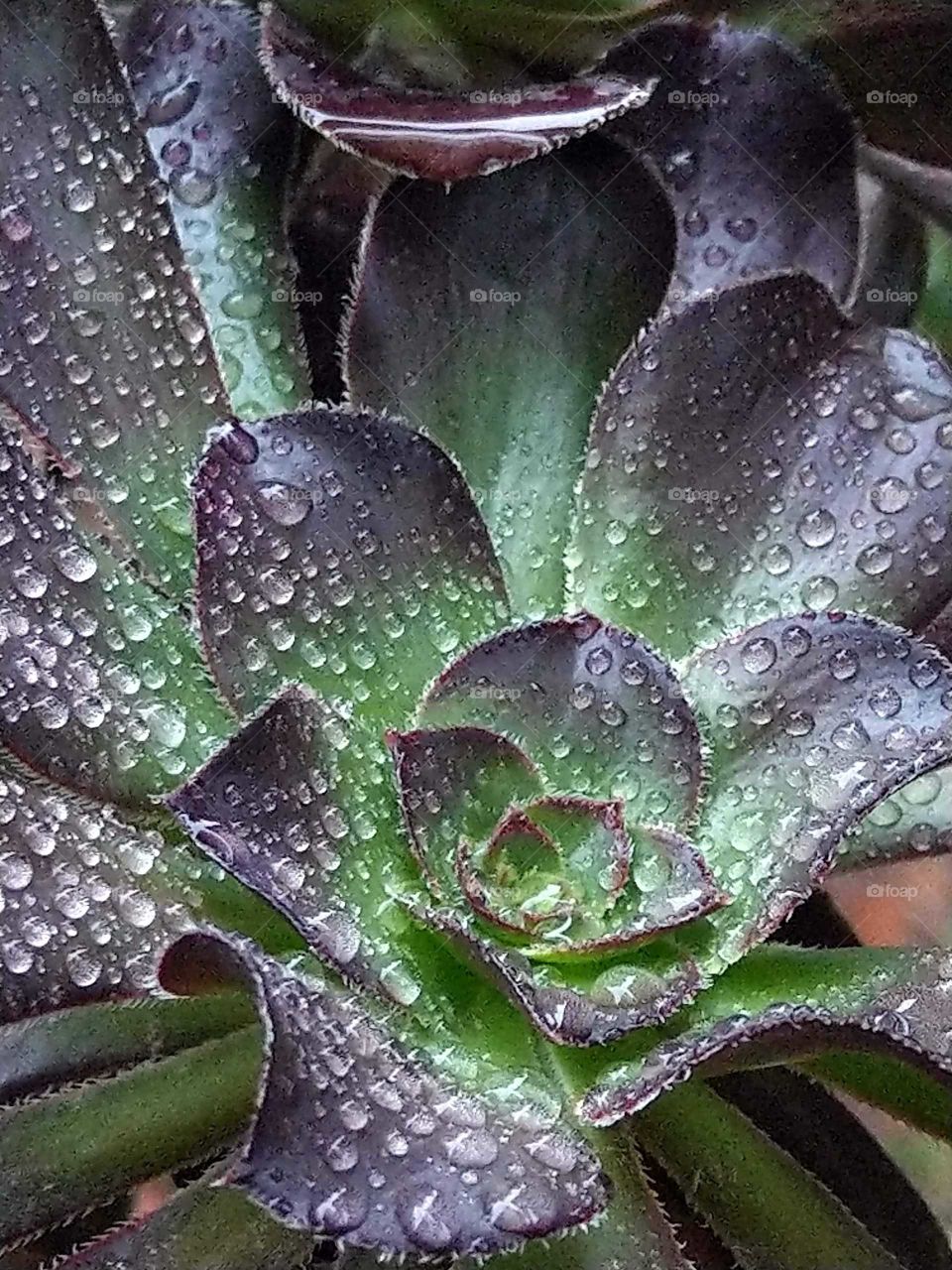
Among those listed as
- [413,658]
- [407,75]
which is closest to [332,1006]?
[413,658]

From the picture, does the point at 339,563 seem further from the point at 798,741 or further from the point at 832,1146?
the point at 832,1146

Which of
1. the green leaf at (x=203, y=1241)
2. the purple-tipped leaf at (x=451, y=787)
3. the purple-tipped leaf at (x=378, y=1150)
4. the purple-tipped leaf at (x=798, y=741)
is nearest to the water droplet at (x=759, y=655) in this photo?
the purple-tipped leaf at (x=798, y=741)

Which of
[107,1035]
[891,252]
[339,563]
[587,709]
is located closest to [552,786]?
[587,709]

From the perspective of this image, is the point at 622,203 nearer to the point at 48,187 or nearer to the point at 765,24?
the point at 765,24

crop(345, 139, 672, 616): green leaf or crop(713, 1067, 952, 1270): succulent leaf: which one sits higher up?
crop(345, 139, 672, 616): green leaf

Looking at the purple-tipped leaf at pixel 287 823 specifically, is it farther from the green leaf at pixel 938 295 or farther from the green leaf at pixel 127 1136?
the green leaf at pixel 938 295

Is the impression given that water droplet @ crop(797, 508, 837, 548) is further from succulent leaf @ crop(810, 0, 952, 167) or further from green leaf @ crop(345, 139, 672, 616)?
succulent leaf @ crop(810, 0, 952, 167)

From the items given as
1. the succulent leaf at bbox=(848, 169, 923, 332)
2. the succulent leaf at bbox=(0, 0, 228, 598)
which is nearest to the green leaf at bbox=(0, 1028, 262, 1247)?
the succulent leaf at bbox=(0, 0, 228, 598)
